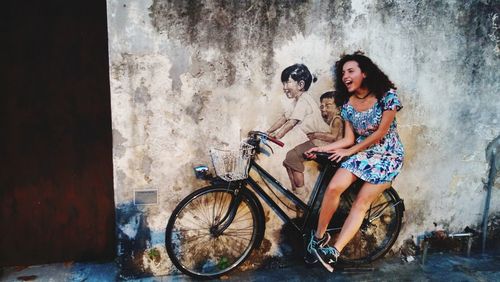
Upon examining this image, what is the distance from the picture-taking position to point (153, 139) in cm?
498

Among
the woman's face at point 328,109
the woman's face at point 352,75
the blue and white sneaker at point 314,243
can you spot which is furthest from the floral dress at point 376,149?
the blue and white sneaker at point 314,243

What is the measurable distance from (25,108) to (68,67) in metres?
0.71

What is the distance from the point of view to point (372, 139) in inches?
191

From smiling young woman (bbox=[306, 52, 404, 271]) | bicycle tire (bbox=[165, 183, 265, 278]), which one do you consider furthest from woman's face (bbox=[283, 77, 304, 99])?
bicycle tire (bbox=[165, 183, 265, 278])

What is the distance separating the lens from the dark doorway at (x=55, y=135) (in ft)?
16.2

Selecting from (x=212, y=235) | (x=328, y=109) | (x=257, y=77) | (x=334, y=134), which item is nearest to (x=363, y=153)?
(x=334, y=134)

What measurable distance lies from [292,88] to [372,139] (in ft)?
3.65

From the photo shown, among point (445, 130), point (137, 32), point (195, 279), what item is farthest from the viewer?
point (445, 130)

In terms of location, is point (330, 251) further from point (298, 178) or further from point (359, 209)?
point (298, 178)

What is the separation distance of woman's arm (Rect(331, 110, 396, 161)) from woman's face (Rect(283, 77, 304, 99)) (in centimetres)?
83

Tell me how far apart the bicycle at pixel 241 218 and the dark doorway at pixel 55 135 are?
106 centimetres

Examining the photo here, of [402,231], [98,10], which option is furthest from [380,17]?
[98,10]

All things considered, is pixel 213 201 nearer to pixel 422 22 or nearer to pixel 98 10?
pixel 98 10

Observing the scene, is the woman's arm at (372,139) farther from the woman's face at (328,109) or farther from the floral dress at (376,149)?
the woman's face at (328,109)
